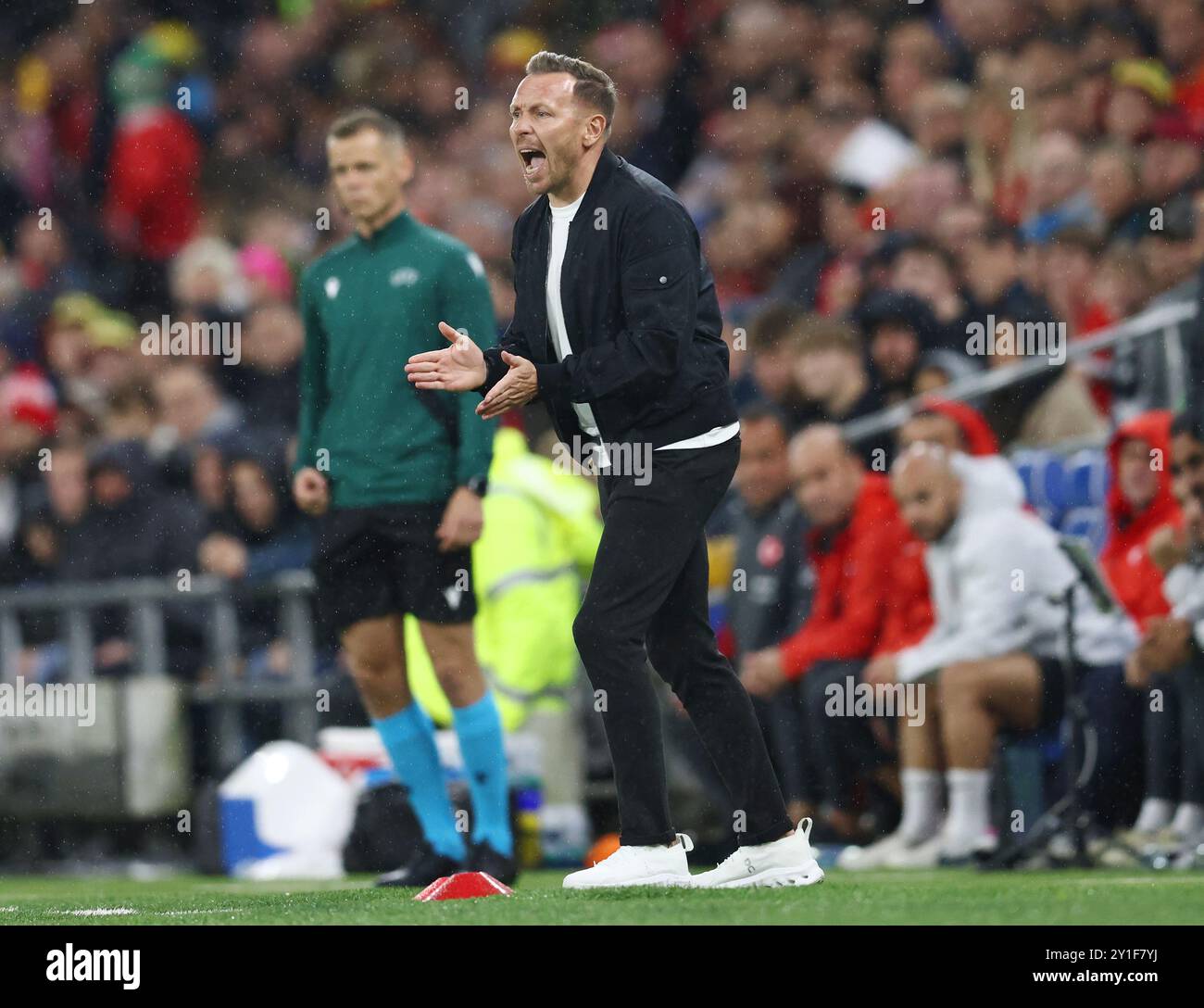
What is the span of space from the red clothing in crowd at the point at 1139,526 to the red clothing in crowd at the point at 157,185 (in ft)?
25.2

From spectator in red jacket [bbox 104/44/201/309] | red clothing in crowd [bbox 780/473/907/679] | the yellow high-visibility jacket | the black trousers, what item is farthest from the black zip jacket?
spectator in red jacket [bbox 104/44/201/309]

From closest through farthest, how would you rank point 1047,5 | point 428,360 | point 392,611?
point 428,360, point 392,611, point 1047,5

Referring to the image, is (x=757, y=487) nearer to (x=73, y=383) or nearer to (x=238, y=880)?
(x=238, y=880)

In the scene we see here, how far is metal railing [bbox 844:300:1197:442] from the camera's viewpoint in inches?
336

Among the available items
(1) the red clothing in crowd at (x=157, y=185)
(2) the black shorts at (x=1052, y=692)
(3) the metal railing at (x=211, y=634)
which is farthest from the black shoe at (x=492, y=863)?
(1) the red clothing in crowd at (x=157, y=185)

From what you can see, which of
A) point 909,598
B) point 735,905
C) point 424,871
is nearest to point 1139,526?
point 909,598

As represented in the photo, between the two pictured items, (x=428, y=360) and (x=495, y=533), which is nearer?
(x=428, y=360)

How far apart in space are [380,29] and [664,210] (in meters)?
9.20

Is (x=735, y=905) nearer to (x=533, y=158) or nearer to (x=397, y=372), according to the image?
(x=533, y=158)

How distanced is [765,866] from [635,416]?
117 cm

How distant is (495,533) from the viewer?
8977mm

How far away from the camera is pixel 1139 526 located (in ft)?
26.2

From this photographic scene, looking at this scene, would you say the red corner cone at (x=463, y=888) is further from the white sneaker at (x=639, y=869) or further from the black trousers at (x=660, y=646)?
the black trousers at (x=660, y=646)

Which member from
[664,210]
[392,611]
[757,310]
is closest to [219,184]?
[757,310]
